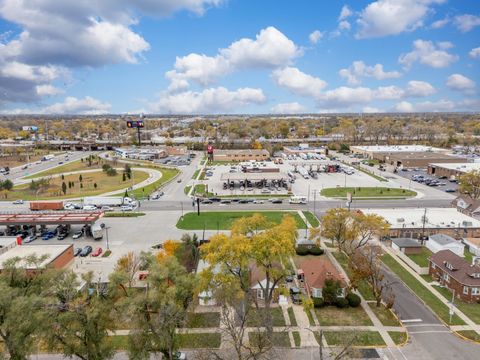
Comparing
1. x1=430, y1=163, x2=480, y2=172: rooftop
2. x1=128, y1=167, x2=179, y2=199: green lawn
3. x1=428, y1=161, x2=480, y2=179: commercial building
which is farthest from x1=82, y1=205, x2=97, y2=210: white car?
x1=430, y1=163, x2=480, y2=172: rooftop

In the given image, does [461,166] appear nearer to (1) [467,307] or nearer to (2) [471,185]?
(2) [471,185]

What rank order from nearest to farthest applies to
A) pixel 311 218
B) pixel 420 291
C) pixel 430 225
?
pixel 420 291
pixel 430 225
pixel 311 218

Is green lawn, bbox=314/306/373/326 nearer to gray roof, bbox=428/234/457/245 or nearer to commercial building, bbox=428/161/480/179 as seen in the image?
gray roof, bbox=428/234/457/245

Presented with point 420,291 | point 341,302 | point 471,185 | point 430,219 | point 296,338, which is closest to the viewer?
point 296,338

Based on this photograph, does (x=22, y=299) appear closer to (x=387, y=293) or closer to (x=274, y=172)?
(x=387, y=293)

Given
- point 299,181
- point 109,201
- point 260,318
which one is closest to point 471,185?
point 299,181

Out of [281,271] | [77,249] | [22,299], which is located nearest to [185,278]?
[281,271]
